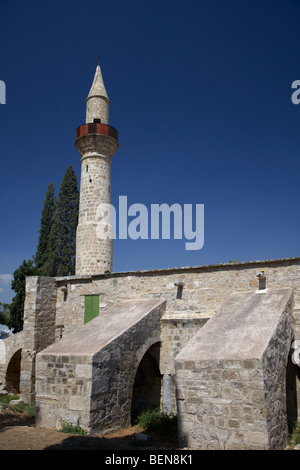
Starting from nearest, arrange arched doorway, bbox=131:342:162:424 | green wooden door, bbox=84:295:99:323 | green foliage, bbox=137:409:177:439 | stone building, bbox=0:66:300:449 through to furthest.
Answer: stone building, bbox=0:66:300:449
green foliage, bbox=137:409:177:439
arched doorway, bbox=131:342:162:424
green wooden door, bbox=84:295:99:323

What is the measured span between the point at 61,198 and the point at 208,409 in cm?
2250

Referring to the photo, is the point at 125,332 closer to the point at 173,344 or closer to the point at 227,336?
the point at 173,344

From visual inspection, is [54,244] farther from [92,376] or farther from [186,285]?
[92,376]

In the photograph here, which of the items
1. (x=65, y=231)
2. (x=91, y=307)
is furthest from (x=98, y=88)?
(x=65, y=231)

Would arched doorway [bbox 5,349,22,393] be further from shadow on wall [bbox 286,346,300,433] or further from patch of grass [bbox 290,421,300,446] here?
patch of grass [bbox 290,421,300,446]

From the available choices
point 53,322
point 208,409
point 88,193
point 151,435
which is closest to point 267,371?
point 208,409

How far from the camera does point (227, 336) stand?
289 inches

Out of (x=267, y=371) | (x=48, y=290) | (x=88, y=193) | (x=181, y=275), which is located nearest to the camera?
(x=267, y=371)

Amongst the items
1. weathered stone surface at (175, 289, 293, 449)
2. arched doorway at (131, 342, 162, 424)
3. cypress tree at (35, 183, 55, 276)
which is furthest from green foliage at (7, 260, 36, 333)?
weathered stone surface at (175, 289, 293, 449)

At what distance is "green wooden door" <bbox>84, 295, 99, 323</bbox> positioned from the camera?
40.2ft

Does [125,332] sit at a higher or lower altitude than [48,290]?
lower

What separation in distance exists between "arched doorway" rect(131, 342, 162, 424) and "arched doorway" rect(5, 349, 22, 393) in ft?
20.6

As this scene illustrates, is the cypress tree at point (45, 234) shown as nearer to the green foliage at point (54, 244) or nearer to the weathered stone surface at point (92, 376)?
the green foliage at point (54, 244)
